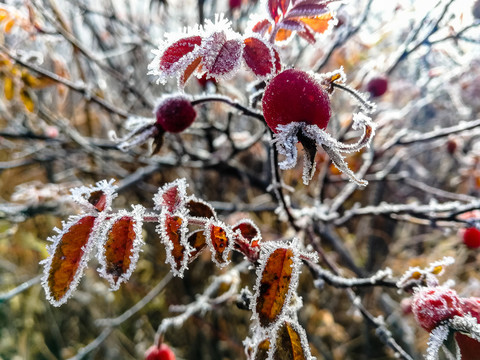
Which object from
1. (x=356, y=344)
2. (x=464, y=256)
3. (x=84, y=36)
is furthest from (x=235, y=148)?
(x=84, y=36)

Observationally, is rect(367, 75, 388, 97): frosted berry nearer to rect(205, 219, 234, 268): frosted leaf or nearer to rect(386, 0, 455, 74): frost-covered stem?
rect(386, 0, 455, 74): frost-covered stem

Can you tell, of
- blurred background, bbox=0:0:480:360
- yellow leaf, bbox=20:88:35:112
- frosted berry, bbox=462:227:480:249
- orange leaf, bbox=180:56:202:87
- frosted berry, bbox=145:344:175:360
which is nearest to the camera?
orange leaf, bbox=180:56:202:87

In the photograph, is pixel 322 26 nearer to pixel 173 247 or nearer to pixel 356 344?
pixel 173 247

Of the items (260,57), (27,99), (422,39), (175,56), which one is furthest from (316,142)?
(27,99)

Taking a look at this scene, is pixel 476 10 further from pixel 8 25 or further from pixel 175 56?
pixel 8 25

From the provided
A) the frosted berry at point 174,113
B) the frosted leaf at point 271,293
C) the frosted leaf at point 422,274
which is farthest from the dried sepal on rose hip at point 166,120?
the frosted leaf at point 422,274

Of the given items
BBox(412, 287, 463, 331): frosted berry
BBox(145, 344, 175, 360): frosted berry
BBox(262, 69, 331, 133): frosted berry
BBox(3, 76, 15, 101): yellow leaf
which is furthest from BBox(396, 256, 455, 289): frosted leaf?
BBox(3, 76, 15, 101): yellow leaf
